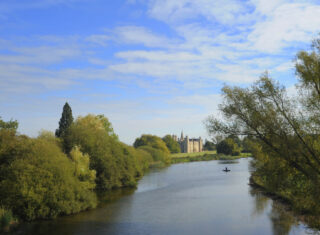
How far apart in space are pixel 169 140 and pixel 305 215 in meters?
129

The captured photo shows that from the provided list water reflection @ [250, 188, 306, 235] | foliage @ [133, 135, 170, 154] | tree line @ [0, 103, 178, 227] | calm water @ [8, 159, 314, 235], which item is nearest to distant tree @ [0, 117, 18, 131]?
tree line @ [0, 103, 178, 227]

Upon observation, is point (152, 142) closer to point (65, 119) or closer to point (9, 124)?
point (65, 119)

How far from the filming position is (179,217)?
26.8 m

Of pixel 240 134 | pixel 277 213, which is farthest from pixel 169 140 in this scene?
pixel 240 134

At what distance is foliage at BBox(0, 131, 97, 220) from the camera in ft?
81.6

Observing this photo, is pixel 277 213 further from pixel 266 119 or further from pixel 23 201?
pixel 23 201

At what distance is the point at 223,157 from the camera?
11988 cm

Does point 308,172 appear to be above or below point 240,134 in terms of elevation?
below

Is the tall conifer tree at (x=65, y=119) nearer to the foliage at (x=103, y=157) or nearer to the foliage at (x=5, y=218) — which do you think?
the foliage at (x=103, y=157)

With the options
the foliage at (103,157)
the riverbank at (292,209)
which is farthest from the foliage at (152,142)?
the riverbank at (292,209)

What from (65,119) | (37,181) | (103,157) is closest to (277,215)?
(37,181)

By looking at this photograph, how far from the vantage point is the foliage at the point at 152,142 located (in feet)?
364

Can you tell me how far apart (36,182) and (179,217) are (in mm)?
12339

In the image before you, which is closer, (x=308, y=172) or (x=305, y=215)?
(x=308, y=172)
